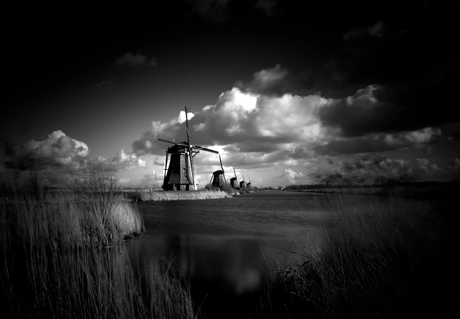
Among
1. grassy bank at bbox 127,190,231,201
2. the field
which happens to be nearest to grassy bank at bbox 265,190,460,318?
the field

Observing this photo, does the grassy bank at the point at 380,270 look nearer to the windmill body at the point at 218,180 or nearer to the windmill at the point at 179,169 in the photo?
the windmill at the point at 179,169

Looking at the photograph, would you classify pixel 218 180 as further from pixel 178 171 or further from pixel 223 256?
pixel 223 256

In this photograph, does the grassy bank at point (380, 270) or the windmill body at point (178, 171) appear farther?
the windmill body at point (178, 171)

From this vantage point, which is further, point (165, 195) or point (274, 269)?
point (165, 195)

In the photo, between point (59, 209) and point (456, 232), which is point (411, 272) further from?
point (59, 209)

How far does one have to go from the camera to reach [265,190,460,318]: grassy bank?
2320mm

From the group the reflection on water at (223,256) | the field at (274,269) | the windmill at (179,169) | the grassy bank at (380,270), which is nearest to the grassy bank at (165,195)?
the windmill at (179,169)

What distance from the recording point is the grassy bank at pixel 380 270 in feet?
7.61

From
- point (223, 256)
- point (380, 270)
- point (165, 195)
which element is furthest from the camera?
point (165, 195)

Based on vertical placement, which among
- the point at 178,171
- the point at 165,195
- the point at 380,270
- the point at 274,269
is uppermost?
the point at 178,171

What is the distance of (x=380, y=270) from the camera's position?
10.3 ft

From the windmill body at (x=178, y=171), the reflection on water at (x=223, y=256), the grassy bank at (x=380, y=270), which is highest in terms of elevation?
the windmill body at (x=178, y=171)

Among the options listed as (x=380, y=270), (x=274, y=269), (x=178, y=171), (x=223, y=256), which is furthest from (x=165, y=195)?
(x=380, y=270)

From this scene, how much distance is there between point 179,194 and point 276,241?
22.6 metres
